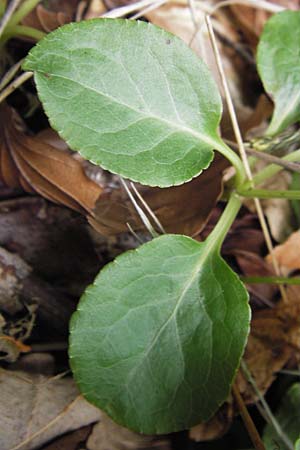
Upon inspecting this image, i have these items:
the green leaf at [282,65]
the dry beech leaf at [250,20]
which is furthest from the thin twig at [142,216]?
the dry beech leaf at [250,20]

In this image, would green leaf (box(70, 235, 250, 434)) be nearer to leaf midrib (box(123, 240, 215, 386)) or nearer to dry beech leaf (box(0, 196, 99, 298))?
leaf midrib (box(123, 240, 215, 386))

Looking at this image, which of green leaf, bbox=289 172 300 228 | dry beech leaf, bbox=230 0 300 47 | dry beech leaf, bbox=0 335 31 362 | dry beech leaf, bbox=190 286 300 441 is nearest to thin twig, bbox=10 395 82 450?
dry beech leaf, bbox=0 335 31 362

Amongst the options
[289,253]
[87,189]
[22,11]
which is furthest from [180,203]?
[22,11]

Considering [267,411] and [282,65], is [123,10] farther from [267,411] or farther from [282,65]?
[267,411]

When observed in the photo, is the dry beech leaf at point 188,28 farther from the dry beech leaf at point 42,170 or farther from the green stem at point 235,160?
the dry beech leaf at point 42,170

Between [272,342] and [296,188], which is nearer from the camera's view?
[272,342]

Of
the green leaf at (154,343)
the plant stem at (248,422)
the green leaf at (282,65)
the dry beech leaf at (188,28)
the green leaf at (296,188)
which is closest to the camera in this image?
the green leaf at (154,343)
